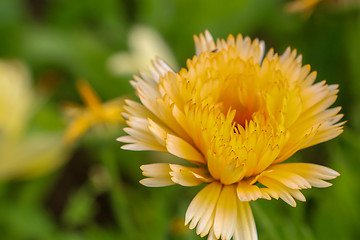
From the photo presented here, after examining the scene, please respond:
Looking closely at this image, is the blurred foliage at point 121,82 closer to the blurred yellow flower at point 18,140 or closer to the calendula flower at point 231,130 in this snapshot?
the blurred yellow flower at point 18,140

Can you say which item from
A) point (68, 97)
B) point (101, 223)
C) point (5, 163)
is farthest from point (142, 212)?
point (68, 97)

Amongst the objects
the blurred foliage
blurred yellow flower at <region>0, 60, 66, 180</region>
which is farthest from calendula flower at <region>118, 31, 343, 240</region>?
blurred yellow flower at <region>0, 60, 66, 180</region>

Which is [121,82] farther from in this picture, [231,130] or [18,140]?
[231,130]

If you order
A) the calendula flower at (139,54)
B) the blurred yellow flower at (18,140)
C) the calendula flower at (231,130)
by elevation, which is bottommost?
the calendula flower at (231,130)

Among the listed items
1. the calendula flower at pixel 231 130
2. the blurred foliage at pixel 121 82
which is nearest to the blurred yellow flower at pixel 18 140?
the blurred foliage at pixel 121 82

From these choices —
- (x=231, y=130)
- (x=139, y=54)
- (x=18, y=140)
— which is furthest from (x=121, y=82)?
(x=231, y=130)

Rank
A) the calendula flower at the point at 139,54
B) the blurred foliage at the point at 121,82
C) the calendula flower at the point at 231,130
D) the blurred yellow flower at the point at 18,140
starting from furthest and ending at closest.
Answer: the calendula flower at the point at 139,54 < the blurred yellow flower at the point at 18,140 < the blurred foliage at the point at 121,82 < the calendula flower at the point at 231,130

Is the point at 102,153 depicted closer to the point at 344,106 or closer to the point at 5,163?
the point at 5,163
